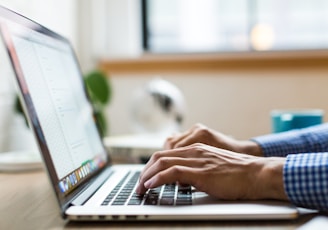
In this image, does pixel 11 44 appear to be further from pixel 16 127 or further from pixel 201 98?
pixel 201 98

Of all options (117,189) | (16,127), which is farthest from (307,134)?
(16,127)

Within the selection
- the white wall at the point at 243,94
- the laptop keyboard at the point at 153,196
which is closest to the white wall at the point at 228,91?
the white wall at the point at 243,94

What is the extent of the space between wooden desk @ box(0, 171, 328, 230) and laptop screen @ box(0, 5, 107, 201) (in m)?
0.04

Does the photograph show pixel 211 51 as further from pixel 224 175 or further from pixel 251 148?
pixel 224 175

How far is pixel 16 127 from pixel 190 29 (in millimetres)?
940

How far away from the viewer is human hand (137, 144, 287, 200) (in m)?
0.63

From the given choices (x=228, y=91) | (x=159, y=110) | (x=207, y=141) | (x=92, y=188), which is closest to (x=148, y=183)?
(x=92, y=188)

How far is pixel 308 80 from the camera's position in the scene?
6.09 feet

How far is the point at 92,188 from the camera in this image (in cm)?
76

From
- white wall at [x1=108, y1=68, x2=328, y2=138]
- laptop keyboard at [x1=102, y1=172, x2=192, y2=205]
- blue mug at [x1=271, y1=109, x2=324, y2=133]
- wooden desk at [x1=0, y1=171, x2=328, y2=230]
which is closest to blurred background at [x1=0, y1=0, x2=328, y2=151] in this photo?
white wall at [x1=108, y1=68, x2=328, y2=138]

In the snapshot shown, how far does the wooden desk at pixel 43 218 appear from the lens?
21.7 inches

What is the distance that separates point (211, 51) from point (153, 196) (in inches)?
55.5

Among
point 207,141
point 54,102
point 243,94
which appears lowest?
point 243,94

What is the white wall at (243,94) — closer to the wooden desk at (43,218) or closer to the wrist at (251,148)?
the wrist at (251,148)
